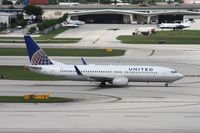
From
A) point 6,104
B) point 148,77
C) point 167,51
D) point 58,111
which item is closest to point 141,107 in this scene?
point 58,111

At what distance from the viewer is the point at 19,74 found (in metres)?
81.3

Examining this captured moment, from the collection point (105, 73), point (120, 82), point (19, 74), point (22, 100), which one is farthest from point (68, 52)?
point (22, 100)

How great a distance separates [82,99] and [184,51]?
61.2 meters

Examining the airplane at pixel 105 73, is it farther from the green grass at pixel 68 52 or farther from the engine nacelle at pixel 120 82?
the green grass at pixel 68 52

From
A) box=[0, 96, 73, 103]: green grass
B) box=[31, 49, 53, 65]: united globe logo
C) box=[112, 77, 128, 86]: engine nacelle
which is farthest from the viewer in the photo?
box=[31, 49, 53, 65]: united globe logo

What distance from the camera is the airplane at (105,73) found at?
7069cm

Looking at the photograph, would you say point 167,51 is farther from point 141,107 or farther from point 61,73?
point 141,107

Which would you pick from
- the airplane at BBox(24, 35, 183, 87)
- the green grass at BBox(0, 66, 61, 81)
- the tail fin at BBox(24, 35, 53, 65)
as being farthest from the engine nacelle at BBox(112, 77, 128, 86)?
the green grass at BBox(0, 66, 61, 81)

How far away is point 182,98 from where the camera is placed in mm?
61000

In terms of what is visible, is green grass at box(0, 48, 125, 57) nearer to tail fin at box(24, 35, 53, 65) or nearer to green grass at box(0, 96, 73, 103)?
tail fin at box(24, 35, 53, 65)

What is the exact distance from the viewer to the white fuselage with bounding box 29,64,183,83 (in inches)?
2785

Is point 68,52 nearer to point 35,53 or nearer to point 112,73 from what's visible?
point 35,53

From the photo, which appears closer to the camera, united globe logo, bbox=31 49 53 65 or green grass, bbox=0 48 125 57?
united globe logo, bbox=31 49 53 65

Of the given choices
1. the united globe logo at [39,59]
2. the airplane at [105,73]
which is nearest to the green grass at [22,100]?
the airplane at [105,73]
